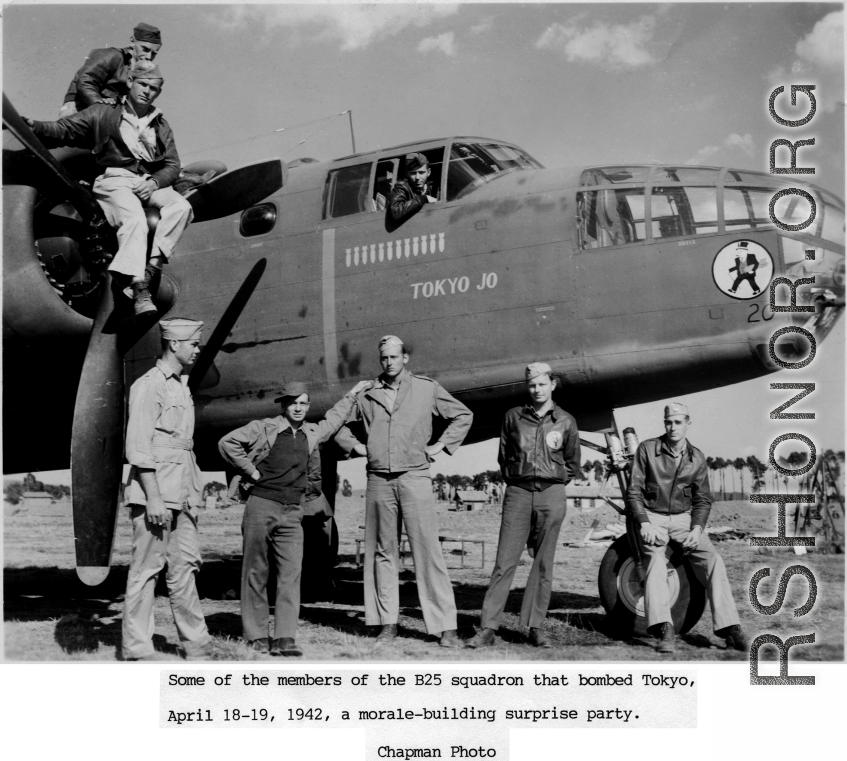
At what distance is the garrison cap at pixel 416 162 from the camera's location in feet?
28.5

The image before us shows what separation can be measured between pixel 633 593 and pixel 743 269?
288 centimetres

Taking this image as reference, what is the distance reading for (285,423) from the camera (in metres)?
7.28

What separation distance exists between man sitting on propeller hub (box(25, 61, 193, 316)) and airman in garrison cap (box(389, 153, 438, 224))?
1.99 metres

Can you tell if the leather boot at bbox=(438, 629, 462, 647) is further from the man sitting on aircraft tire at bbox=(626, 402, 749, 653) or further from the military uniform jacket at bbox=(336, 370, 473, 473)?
the man sitting on aircraft tire at bbox=(626, 402, 749, 653)

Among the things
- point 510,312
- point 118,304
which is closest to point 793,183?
point 510,312

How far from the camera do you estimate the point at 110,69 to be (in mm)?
8289

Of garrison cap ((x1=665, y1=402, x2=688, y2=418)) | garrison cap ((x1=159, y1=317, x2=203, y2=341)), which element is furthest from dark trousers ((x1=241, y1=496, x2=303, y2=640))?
garrison cap ((x1=665, y1=402, x2=688, y2=418))

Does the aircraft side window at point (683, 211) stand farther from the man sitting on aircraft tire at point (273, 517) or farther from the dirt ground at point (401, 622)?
the man sitting on aircraft tire at point (273, 517)

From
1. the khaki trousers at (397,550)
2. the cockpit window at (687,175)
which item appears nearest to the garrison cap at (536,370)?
the khaki trousers at (397,550)

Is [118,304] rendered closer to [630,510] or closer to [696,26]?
[630,510]

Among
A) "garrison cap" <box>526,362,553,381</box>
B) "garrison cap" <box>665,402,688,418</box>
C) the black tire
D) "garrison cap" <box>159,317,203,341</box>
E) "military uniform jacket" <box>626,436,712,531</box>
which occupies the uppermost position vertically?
"garrison cap" <box>159,317,203,341</box>

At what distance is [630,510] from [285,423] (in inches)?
116

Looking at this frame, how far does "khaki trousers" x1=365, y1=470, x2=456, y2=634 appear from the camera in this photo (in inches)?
276

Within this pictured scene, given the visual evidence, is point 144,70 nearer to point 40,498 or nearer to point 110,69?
point 110,69
